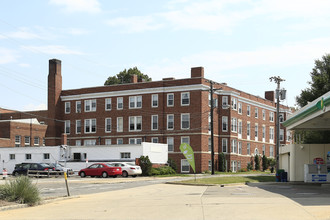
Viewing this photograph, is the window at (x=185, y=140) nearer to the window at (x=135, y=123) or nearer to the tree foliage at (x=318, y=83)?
the window at (x=135, y=123)

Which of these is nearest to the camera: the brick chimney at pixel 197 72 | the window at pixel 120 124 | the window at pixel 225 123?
the brick chimney at pixel 197 72

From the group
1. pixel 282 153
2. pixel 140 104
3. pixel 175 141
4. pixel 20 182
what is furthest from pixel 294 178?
pixel 140 104

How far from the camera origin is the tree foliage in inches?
1948

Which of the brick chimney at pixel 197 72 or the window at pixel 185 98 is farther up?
the brick chimney at pixel 197 72

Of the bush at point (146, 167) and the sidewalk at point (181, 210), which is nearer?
the sidewalk at point (181, 210)

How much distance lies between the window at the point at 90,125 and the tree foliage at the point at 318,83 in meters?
29.2

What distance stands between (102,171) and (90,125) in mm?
24459

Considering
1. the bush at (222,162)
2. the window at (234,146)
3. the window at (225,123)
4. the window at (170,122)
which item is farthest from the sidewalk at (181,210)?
the window at (234,146)

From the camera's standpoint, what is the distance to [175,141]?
6203 cm

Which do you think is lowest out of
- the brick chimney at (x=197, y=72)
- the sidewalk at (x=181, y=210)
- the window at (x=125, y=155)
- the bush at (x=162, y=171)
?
the bush at (x=162, y=171)

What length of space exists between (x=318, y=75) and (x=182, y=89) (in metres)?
17.0

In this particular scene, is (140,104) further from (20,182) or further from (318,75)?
(20,182)

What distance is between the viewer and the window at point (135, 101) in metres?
65.0

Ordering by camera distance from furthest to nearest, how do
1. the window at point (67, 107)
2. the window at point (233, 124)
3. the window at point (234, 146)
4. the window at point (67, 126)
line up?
the window at point (67, 107)
the window at point (67, 126)
the window at point (233, 124)
the window at point (234, 146)
